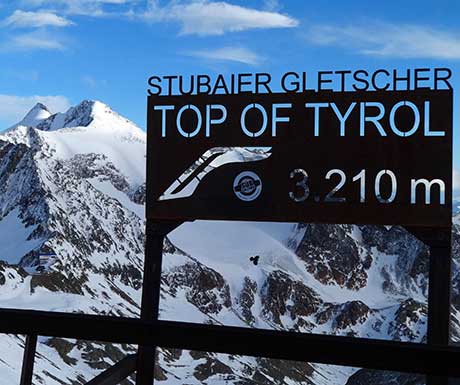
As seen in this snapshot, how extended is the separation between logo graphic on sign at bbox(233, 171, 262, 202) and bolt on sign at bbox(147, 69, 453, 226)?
10 mm

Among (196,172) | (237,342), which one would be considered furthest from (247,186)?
(237,342)

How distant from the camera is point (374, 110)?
7.30 meters

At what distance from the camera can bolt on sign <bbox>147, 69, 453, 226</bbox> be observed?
709cm

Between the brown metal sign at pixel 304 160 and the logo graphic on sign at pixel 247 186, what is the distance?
0.04 ft

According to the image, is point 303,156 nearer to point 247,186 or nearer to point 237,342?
point 247,186

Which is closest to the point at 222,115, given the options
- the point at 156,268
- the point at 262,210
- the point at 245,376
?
the point at 262,210

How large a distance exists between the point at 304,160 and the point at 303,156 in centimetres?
4

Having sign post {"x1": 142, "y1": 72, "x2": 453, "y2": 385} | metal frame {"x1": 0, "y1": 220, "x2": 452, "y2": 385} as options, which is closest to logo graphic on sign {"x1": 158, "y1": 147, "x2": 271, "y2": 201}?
sign post {"x1": 142, "y1": 72, "x2": 453, "y2": 385}

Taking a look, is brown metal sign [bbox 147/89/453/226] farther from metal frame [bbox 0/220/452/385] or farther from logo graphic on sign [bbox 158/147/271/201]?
metal frame [bbox 0/220/452/385]

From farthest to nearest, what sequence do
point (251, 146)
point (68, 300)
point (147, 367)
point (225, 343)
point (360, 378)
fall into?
point (360, 378), point (68, 300), point (251, 146), point (147, 367), point (225, 343)

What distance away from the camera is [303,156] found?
7473 mm

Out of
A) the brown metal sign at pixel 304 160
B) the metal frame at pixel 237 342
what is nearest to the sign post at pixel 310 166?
the brown metal sign at pixel 304 160

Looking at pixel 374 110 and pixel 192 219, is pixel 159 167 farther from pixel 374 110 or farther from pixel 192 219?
pixel 374 110

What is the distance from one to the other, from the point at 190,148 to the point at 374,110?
197 centimetres
